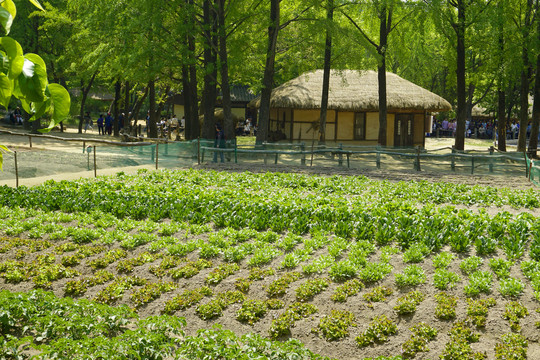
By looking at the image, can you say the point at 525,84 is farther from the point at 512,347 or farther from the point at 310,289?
the point at 512,347

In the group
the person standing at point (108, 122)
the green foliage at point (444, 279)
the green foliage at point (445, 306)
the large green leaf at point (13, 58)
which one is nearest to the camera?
the large green leaf at point (13, 58)

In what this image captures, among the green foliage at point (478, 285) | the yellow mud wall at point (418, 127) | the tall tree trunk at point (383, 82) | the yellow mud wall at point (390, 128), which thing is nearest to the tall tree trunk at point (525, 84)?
the tall tree trunk at point (383, 82)

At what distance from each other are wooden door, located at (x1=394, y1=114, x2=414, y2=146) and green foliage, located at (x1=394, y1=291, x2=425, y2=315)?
2783cm

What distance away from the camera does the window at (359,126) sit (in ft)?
116

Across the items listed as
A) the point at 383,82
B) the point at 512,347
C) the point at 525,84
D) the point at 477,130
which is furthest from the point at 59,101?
the point at 477,130

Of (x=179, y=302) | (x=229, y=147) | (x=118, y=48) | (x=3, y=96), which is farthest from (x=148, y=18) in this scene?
(x=3, y=96)

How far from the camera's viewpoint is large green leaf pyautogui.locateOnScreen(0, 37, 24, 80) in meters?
2.81

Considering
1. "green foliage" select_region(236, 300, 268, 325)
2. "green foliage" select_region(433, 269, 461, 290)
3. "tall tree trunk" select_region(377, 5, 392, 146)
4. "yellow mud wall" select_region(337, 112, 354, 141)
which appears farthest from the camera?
"yellow mud wall" select_region(337, 112, 354, 141)

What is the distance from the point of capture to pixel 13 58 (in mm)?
2836

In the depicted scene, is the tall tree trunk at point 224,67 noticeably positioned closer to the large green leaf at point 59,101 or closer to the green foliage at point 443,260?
the green foliage at point 443,260

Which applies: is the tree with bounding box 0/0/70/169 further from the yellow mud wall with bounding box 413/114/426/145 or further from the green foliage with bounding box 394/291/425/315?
the yellow mud wall with bounding box 413/114/426/145

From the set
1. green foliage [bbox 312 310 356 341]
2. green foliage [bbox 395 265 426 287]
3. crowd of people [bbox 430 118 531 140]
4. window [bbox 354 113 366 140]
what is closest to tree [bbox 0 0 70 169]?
green foliage [bbox 312 310 356 341]

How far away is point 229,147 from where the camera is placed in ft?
82.5

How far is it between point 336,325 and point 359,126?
94.8 feet
